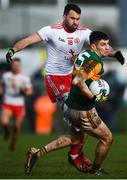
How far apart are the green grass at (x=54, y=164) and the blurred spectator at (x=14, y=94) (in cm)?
61

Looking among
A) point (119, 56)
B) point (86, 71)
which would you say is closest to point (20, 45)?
point (119, 56)

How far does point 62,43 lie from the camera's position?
631 inches

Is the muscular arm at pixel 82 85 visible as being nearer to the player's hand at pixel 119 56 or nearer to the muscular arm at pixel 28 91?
the player's hand at pixel 119 56

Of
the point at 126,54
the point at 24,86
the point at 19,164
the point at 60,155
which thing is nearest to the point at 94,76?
the point at 19,164

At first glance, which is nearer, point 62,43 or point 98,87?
point 98,87

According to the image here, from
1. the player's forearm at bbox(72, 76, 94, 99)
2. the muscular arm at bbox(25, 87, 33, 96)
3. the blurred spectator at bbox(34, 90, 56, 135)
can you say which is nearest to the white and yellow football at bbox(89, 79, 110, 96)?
the player's forearm at bbox(72, 76, 94, 99)

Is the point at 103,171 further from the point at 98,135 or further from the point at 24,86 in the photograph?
the point at 24,86

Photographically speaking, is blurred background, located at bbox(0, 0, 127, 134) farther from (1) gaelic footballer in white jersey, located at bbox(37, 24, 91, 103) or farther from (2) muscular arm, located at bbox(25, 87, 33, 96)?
(1) gaelic footballer in white jersey, located at bbox(37, 24, 91, 103)

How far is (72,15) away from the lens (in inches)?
619

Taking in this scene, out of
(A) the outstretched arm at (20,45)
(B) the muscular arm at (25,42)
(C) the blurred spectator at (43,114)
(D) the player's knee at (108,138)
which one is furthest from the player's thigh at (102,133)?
(C) the blurred spectator at (43,114)

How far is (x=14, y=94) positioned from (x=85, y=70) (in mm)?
10453

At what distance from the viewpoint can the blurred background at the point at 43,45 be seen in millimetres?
30656

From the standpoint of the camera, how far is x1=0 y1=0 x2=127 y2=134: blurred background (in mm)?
30656

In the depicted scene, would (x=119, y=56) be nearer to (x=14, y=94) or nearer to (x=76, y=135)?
(x=76, y=135)
